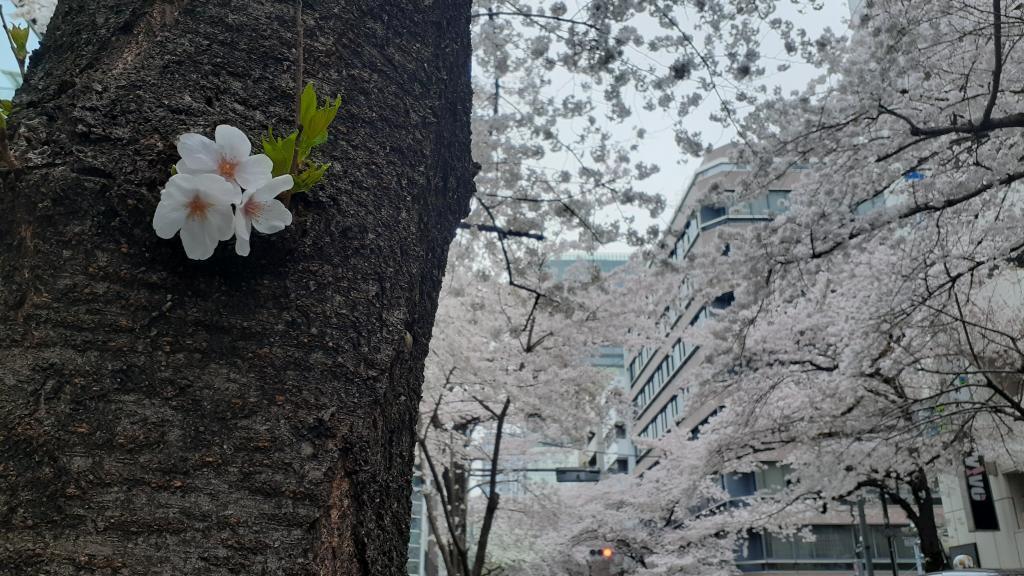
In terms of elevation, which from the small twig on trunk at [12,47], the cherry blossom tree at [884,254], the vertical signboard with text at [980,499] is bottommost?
the small twig on trunk at [12,47]

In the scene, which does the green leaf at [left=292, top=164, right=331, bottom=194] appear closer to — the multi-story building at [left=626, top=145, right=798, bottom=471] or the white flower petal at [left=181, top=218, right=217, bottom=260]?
the white flower petal at [left=181, top=218, right=217, bottom=260]

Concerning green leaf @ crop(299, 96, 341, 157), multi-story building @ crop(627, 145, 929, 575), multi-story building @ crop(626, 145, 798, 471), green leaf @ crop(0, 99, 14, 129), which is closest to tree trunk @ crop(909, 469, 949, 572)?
multi-story building @ crop(627, 145, 929, 575)

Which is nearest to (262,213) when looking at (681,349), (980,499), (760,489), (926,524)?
(926,524)

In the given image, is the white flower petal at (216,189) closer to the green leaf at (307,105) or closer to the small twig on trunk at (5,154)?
the green leaf at (307,105)

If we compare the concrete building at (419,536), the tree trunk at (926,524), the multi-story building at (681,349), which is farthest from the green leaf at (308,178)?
the multi-story building at (681,349)

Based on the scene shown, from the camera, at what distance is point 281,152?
829 millimetres

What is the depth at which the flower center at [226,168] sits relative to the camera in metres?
0.79

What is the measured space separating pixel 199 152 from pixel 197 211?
63mm

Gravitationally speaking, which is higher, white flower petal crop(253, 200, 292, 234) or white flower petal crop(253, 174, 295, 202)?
white flower petal crop(253, 174, 295, 202)

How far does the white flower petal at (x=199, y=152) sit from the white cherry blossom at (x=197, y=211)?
0.05 ft

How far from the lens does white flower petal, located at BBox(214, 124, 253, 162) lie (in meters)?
0.77

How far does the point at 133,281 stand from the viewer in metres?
0.82

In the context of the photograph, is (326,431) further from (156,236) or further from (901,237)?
(901,237)

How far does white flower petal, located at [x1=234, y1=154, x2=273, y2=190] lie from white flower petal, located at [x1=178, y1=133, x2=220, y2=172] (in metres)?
0.03
